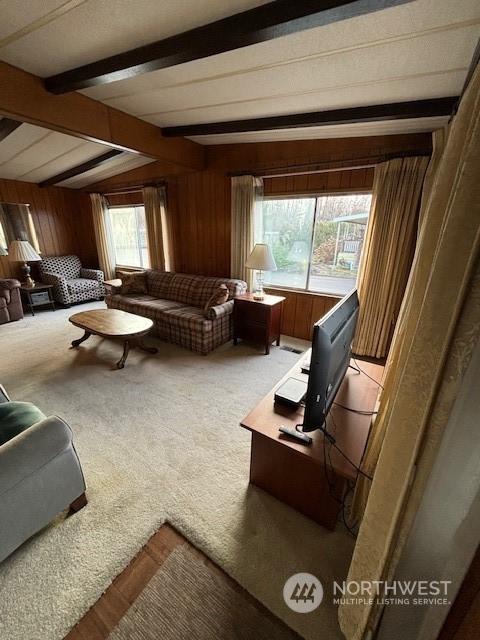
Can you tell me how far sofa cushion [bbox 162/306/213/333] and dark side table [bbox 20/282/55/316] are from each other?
3072 millimetres

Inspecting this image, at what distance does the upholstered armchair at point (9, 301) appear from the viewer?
4184 millimetres

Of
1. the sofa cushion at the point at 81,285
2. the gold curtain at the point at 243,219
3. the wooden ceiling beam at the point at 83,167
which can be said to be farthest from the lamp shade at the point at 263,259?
the sofa cushion at the point at 81,285

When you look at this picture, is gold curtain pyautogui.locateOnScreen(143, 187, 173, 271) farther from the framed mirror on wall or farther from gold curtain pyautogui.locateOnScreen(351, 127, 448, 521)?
gold curtain pyautogui.locateOnScreen(351, 127, 448, 521)

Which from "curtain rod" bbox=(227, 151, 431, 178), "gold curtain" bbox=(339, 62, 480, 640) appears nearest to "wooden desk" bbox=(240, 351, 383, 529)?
"gold curtain" bbox=(339, 62, 480, 640)

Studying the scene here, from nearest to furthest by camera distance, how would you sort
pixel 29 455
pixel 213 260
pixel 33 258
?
1. pixel 29 455
2. pixel 213 260
3. pixel 33 258

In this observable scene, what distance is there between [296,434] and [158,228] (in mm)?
4240

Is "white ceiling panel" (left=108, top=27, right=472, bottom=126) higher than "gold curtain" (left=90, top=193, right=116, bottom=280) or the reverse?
higher

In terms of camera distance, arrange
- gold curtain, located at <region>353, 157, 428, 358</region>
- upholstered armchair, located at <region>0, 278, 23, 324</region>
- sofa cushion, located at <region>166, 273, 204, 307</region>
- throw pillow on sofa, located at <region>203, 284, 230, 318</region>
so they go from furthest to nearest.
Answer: upholstered armchair, located at <region>0, 278, 23, 324</region>
sofa cushion, located at <region>166, 273, 204, 307</region>
throw pillow on sofa, located at <region>203, 284, 230, 318</region>
gold curtain, located at <region>353, 157, 428, 358</region>

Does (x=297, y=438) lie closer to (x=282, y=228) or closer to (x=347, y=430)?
(x=347, y=430)

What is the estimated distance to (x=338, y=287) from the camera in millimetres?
3377

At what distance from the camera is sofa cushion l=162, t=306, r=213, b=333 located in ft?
10.3

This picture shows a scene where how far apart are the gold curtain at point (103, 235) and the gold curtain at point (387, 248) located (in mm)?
5157

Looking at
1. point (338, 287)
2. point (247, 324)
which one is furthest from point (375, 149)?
point (247, 324)

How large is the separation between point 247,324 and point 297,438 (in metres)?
2.22
